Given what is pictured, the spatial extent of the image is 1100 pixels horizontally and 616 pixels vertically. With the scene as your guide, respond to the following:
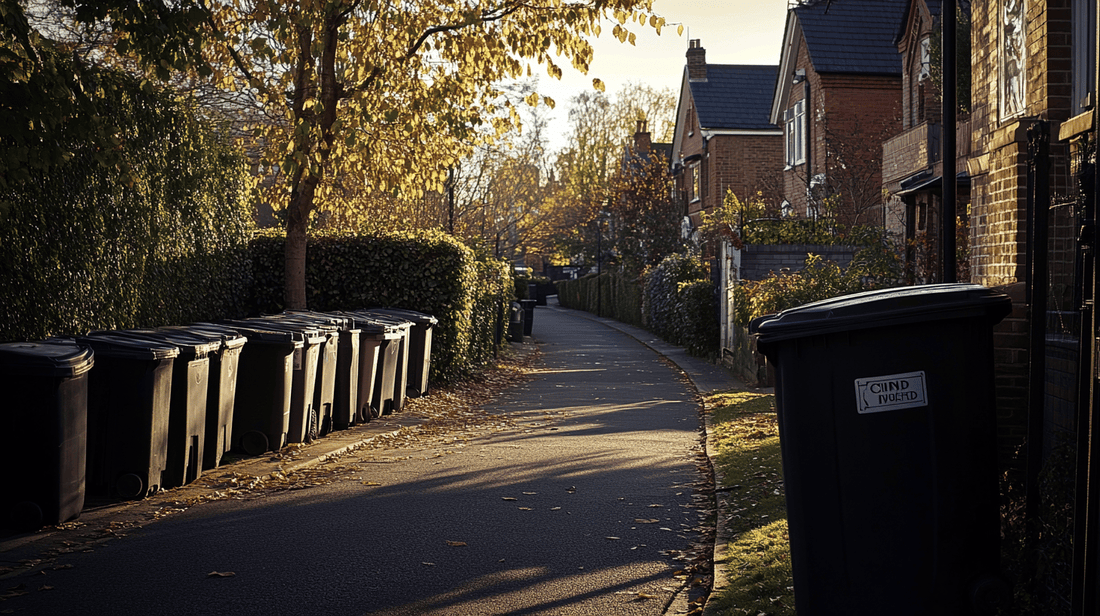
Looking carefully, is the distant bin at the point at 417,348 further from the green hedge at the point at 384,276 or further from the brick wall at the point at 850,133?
the brick wall at the point at 850,133

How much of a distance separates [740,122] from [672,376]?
22758 millimetres

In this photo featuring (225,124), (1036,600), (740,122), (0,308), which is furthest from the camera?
(740,122)

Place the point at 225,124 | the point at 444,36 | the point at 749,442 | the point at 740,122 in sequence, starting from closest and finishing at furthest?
the point at 749,442 → the point at 444,36 → the point at 225,124 → the point at 740,122

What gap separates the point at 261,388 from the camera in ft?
32.3

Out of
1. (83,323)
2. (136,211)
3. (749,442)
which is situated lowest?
(749,442)

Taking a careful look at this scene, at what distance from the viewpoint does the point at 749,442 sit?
10.8m

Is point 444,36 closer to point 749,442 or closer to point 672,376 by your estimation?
point 749,442

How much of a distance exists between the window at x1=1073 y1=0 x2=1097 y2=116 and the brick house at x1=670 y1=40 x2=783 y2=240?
1195 inches

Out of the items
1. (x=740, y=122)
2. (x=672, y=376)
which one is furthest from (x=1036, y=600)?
(x=740, y=122)

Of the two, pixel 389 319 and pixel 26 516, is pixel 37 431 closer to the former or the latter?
pixel 26 516

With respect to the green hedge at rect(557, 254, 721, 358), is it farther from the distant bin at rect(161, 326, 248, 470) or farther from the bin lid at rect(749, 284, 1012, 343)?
the bin lid at rect(749, 284, 1012, 343)

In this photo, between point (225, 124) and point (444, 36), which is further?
point (225, 124)

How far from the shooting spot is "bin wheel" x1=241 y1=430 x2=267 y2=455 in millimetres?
9906

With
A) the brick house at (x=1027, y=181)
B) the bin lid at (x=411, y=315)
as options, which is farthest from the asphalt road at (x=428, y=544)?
the bin lid at (x=411, y=315)
